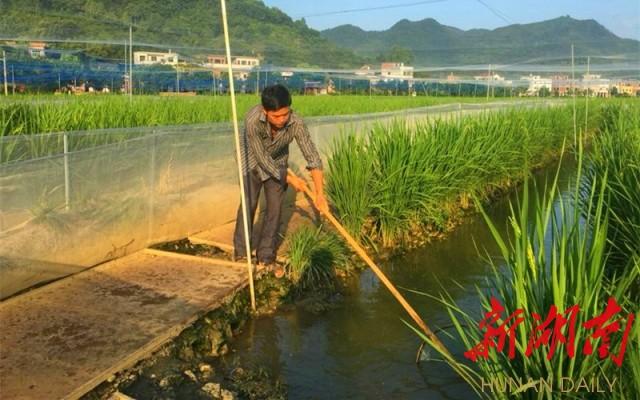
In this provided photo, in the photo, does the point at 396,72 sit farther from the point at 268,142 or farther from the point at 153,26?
the point at 268,142

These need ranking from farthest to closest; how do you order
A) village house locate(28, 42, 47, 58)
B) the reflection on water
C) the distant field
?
Result: 1. village house locate(28, 42, 47, 58)
2. the distant field
3. the reflection on water

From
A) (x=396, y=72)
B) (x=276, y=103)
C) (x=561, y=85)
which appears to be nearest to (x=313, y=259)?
(x=276, y=103)

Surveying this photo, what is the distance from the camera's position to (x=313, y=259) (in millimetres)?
4898

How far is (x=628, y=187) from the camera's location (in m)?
4.55

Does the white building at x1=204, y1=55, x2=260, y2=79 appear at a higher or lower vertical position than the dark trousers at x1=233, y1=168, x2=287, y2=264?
higher

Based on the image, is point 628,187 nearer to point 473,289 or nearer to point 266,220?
point 473,289

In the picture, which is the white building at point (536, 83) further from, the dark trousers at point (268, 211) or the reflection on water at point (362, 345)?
the dark trousers at point (268, 211)

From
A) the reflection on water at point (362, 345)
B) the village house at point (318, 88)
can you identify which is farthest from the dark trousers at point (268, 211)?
the village house at point (318, 88)

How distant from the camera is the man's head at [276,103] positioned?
4.21m

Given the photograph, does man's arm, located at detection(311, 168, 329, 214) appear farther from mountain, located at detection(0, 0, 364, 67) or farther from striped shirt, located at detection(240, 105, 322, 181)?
mountain, located at detection(0, 0, 364, 67)

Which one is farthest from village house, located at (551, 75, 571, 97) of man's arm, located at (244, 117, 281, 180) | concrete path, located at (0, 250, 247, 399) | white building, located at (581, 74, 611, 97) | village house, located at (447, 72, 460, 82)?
concrete path, located at (0, 250, 247, 399)

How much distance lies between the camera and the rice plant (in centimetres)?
478

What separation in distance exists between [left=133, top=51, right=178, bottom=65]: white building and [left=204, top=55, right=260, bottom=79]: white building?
1.39 meters

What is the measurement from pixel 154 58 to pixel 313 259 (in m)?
21.7
